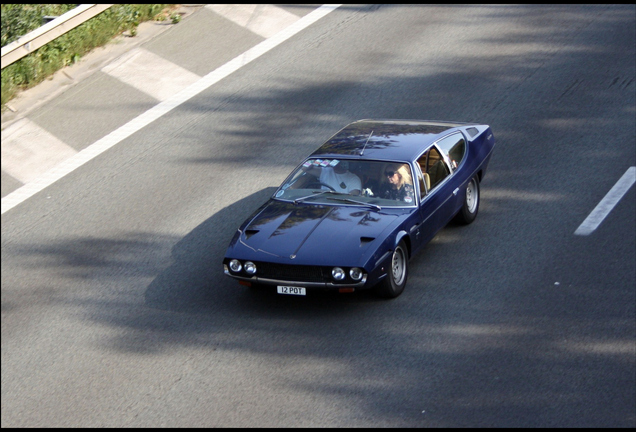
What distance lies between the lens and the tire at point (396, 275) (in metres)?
9.39

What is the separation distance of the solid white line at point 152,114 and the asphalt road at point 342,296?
22 cm

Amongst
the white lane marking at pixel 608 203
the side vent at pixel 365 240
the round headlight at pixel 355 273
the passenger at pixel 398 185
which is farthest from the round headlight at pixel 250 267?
the white lane marking at pixel 608 203

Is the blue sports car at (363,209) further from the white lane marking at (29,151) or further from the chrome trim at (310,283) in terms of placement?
the white lane marking at (29,151)

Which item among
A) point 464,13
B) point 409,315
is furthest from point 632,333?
point 464,13

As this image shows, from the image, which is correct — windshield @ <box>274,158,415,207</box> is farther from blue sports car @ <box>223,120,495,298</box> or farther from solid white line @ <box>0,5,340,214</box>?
solid white line @ <box>0,5,340,214</box>

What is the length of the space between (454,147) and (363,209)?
198cm

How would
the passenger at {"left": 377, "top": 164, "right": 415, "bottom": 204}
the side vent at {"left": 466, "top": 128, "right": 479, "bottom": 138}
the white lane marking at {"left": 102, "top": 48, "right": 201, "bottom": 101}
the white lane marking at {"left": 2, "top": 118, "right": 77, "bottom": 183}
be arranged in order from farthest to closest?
the white lane marking at {"left": 102, "top": 48, "right": 201, "bottom": 101} < the white lane marking at {"left": 2, "top": 118, "right": 77, "bottom": 183} < the side vent at {"left": 466, "top": 128, "right": 479, "bottom": 138} < the passenger at {"left": 377, "top": 164, "right": 415, "bottom": 204}

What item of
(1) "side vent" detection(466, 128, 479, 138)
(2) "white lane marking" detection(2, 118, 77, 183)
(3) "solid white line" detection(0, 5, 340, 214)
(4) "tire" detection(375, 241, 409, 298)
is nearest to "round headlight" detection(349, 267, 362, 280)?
(4) "tire" detection(375, 241, 409, 298)

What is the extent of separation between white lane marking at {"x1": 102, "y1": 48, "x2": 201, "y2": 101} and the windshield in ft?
20.3

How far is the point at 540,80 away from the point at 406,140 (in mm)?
5479

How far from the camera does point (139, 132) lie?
14852mm

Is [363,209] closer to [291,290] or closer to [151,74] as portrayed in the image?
[291,290]

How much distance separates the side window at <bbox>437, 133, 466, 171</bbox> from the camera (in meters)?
10.9

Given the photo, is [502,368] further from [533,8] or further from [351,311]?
[533,8]
